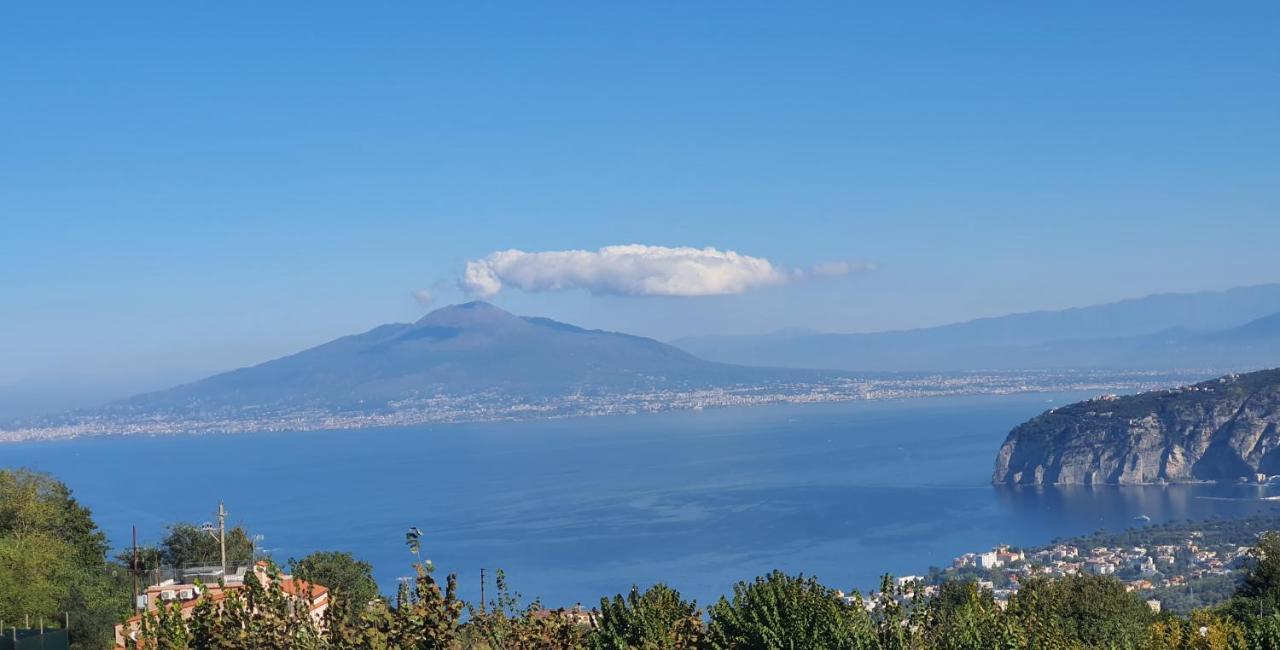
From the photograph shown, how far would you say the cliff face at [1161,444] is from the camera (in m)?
102

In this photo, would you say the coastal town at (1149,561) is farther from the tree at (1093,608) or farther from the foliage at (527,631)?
the foliage at (527,631)

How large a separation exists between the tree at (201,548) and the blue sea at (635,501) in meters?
22.0

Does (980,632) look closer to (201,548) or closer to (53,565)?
(53,565)

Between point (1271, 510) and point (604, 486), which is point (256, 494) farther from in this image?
point (1271, 510)

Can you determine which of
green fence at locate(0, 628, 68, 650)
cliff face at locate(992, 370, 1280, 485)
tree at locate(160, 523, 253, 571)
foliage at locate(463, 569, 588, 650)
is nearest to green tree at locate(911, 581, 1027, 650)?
foliage at locate(463, 569, 588, 650)

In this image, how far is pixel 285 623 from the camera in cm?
869

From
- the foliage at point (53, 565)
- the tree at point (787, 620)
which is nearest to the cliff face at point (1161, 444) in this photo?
the foliage at point (53, 565)

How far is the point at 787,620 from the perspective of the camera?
38.4 ft

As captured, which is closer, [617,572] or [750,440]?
[617,572]

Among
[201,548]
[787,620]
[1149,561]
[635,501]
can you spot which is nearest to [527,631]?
[787,620]

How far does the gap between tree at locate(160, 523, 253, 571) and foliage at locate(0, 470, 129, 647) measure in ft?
6.36

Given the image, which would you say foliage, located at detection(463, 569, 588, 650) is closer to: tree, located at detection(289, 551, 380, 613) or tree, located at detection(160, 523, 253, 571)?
tree, located at detection(289, 551, 380, 613)

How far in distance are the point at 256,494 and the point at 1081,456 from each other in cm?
6762

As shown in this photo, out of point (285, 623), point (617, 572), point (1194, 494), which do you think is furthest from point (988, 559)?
point (285, 623)
